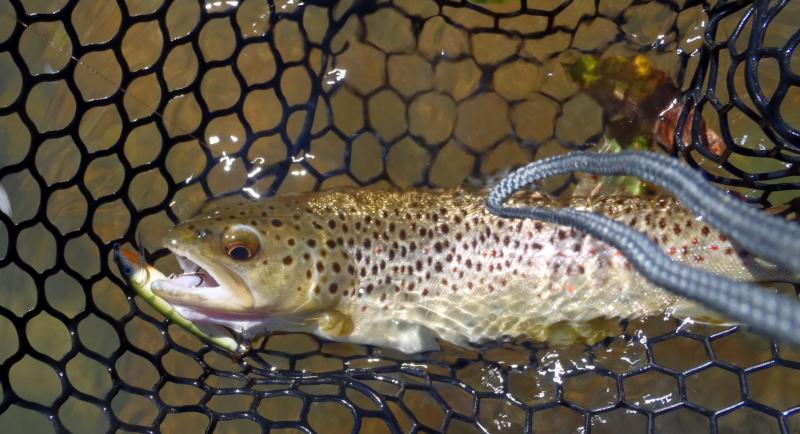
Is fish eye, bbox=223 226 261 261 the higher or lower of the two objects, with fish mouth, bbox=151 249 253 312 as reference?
higher

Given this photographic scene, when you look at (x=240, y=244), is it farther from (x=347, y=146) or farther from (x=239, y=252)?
(x=347, y=146)

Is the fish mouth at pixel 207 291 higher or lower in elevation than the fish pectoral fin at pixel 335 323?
higher

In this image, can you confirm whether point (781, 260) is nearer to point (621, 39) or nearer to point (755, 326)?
point (755, 326)

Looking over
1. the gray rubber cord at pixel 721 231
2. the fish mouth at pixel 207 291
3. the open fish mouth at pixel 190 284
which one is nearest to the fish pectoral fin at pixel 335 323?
the fish mouth at pixel 207 291

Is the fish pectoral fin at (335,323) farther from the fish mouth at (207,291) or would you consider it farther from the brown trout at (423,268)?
the fish mouth at (207,291)

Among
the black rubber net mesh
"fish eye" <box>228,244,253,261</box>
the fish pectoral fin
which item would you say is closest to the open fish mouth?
"fish eye" <box>228,244,253,261</box>

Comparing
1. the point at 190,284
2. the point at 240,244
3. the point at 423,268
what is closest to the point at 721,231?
the point at 423,268

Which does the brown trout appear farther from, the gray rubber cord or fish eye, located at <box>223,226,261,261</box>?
the gray rubber cord
